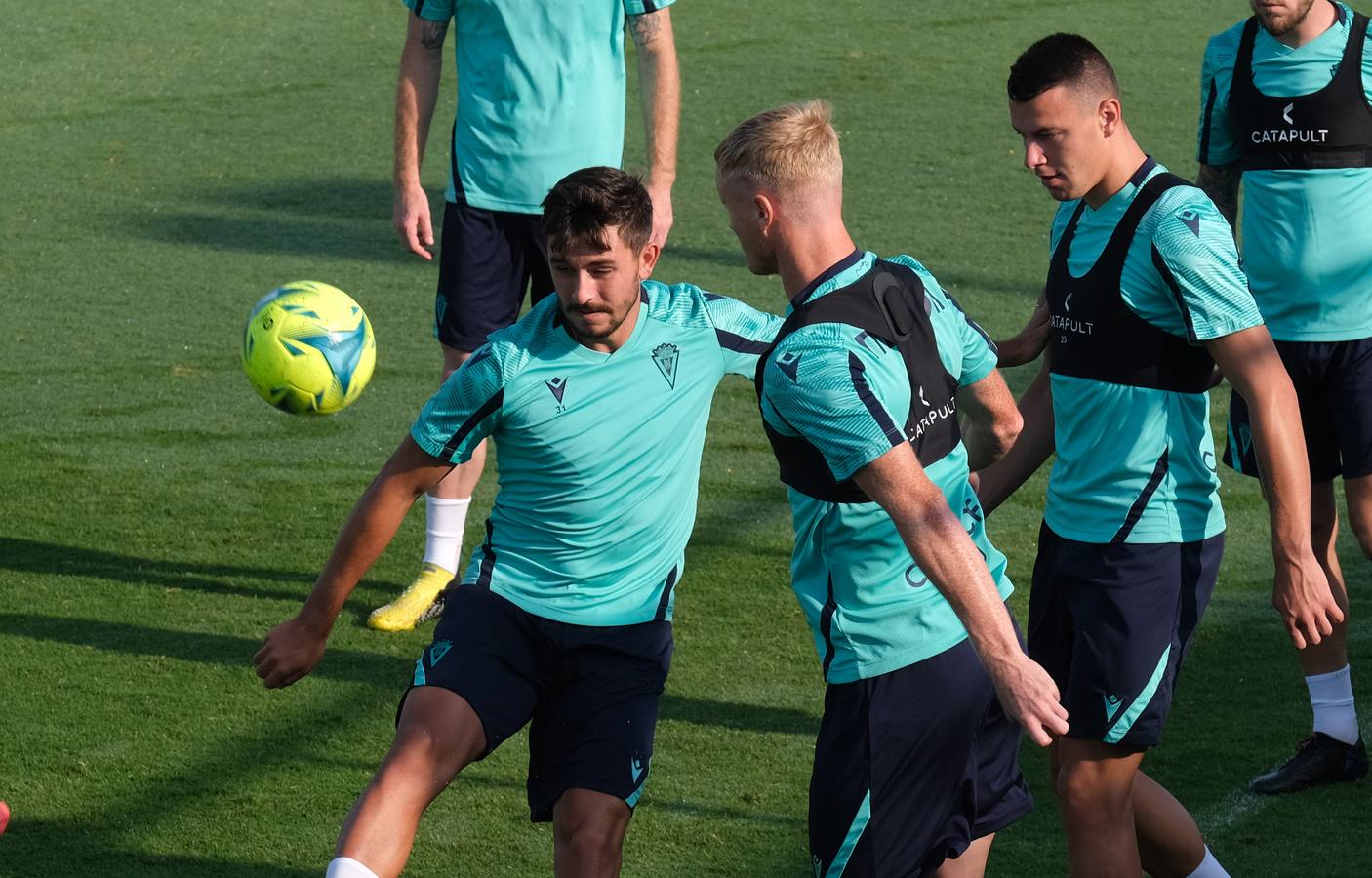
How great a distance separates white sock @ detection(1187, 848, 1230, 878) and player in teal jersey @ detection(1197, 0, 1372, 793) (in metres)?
1.05

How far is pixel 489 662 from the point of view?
390 cm

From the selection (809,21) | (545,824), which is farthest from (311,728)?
(809,21)

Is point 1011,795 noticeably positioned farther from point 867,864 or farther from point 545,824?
point 545,824

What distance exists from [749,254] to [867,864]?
1.15 meters

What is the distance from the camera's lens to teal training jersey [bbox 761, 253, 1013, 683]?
3.19 metres

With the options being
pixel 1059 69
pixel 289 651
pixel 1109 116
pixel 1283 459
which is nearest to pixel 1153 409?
pixel 1283 459

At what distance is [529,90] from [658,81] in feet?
1.38

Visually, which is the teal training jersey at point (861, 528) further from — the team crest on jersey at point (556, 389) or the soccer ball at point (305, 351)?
the soccer ball at point (305, 351)

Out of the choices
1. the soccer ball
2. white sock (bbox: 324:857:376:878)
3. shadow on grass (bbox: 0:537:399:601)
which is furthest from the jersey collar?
shadow on grass (bbox: 0:537:399:601)

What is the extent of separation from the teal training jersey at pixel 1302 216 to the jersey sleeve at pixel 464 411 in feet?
7.64

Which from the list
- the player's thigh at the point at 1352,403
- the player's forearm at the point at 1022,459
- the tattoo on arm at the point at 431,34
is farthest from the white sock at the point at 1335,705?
the tattoo on arm at the point at 431,34

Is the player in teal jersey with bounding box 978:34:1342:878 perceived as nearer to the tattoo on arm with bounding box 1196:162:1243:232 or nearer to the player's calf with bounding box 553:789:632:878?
the player's calf with bounding box 553:789:632:878

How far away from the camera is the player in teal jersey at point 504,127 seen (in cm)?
595

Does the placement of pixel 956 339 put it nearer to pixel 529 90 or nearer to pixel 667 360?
pixel 667 360
